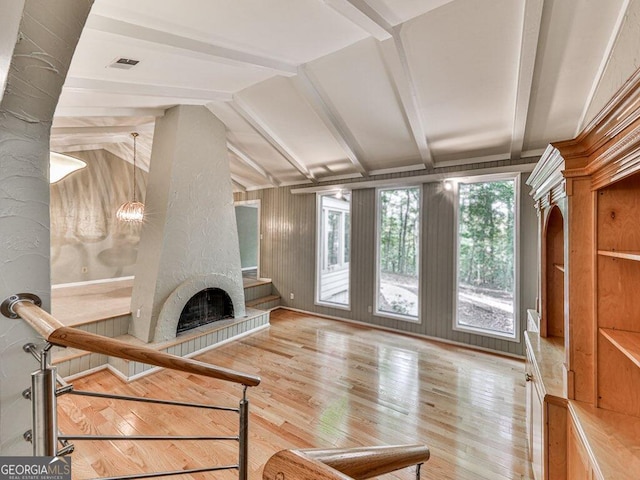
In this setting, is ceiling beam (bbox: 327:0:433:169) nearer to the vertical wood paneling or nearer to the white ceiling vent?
the vertical wood paneling

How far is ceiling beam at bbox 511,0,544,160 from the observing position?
6.78ft

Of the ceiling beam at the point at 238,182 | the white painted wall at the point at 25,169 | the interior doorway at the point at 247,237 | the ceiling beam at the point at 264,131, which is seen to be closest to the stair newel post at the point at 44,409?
the white painted wall at the point at 25,169

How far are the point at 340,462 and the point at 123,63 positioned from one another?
3130 mm

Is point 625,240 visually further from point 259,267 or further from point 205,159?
point 259,267

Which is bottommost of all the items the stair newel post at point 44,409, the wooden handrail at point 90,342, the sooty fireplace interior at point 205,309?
the sooty fireplace interior at point 205,309

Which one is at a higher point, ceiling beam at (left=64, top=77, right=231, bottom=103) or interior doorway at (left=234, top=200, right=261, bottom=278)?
ceiling beam at (left=64, top=77, right=231, bottom=103)

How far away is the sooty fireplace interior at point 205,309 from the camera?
3956mm

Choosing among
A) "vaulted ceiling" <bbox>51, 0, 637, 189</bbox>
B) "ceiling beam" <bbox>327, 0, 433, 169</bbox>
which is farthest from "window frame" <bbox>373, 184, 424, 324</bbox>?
"ceiling beam" <bbox>327, 0, 433, 169</bbox>

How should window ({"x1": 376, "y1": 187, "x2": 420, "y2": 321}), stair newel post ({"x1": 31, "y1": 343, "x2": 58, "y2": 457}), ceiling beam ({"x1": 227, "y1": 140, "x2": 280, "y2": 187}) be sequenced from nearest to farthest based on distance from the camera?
stair newel post ({"x1": 31, "y1": 343, "x2": 58, "y2": 457})
window ({"x1": 376, "y1": 187, "x2": 420, "y2": 321})
ceiling beam ({"x1": 227, "y1": 140, "x2": 280, "y2": 187})

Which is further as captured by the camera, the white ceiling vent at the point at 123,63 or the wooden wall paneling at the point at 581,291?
the white ceiling vent at the point at 123,63

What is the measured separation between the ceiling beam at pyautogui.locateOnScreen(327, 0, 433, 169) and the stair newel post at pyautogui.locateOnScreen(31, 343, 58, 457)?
2.58 meters

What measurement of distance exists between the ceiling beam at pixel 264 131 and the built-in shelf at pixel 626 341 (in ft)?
13.5

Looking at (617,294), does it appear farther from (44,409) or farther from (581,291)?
(44,409)

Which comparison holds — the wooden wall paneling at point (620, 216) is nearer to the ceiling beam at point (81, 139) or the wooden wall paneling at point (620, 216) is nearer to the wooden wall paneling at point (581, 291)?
the wooden wall paneling at point (581, 291)
